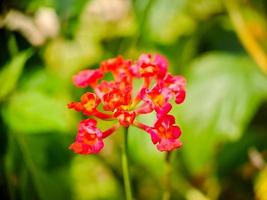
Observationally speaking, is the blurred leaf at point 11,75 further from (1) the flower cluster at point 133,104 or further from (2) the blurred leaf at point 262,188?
(2) the blurred leaf at point 262,188

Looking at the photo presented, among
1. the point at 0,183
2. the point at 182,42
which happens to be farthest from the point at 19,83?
the point at 182,42

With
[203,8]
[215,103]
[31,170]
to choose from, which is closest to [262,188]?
[215,103]

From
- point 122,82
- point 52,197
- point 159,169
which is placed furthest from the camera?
point 159,169

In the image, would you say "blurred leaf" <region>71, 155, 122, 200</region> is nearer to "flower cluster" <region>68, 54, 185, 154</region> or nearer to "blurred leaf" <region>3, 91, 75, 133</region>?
"blurred leaf" <region>3, 91, 75, 133</region>

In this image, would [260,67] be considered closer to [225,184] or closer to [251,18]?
[251,18]

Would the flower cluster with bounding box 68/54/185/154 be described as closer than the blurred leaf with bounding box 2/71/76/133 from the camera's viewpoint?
Yes

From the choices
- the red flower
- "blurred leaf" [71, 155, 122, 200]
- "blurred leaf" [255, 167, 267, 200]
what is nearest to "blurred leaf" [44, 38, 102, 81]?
"blurred leaf" [71, 155, 122, 200]

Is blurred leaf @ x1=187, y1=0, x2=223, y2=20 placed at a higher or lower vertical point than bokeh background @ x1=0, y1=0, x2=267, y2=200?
higher
